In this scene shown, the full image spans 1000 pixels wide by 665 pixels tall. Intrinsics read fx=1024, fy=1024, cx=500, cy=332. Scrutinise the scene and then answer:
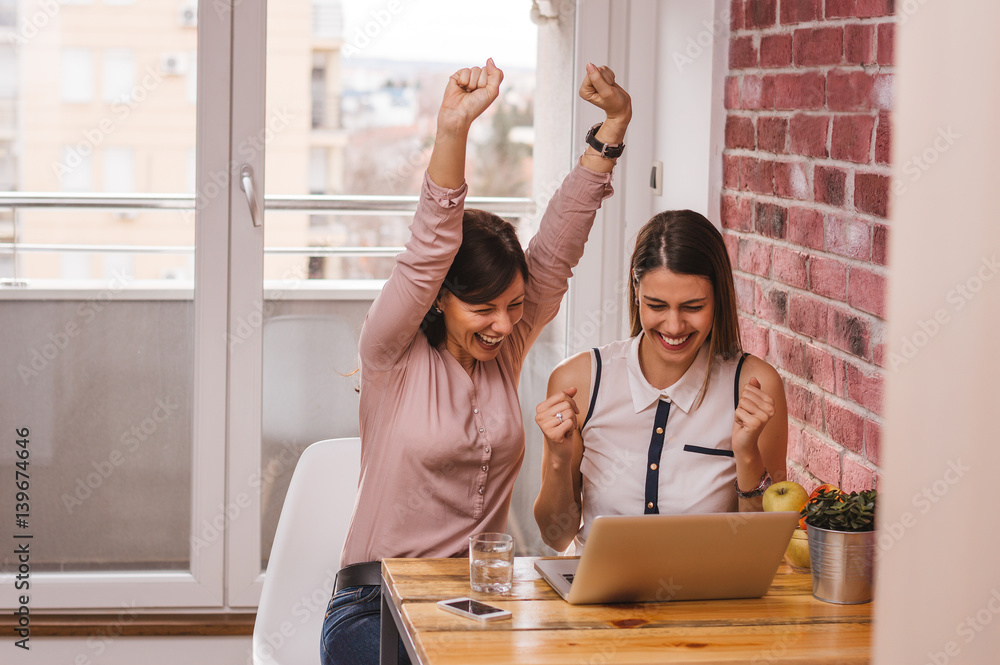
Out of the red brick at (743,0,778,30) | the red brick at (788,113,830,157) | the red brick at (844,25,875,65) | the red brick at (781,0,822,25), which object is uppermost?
the red brick at (743,0,778,30)

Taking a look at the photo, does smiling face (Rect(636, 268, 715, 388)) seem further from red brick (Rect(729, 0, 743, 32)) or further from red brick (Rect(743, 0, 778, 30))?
red brick (Rect(729, 0, 743, 32))

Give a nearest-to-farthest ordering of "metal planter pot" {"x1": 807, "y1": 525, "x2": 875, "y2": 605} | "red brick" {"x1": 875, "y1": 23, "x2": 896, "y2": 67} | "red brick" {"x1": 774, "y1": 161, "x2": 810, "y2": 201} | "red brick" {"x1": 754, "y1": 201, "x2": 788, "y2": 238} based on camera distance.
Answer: "metal planter pot" {"x1": 807, "y1": 525, "x2": 875, "y2": 605}
"red brick" {"x1": 875, "y1": 23, "x2": 896, "y2": 67}
"red brick" {"x1": 774, "y1": 161, "x2": 810, "y2": 201}
"red brick" {"x1": 754, "y1": 201, "x2": 788, "y2": 238}

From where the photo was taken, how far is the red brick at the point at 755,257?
2.13m

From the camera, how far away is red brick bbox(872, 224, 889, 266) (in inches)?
64.2

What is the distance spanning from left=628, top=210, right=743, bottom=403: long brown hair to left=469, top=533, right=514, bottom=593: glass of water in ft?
1.72

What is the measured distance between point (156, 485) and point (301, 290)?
2.10ft

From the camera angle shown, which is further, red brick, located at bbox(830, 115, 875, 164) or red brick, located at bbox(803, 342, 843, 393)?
red brick, located at bbox(803, 342, 843, 393)

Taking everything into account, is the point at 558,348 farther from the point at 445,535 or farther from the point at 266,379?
the point at 445,535

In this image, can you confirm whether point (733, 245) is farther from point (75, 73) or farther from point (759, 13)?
point (75, 73)

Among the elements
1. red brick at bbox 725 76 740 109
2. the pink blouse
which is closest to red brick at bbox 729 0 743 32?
red brick at bbox 725 76 740 109

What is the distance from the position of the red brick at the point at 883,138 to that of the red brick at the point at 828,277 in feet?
0.71

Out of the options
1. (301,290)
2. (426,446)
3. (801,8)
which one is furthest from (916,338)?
(301,290)

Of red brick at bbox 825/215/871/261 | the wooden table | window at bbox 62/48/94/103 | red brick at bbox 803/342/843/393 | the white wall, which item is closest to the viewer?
the white wall

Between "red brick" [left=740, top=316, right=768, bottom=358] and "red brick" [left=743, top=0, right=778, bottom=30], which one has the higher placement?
"red brick" [left=743, top=0, right=778, bottom=30]
